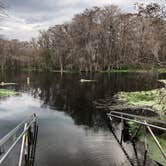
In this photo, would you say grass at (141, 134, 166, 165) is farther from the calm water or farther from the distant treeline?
the distant treeline

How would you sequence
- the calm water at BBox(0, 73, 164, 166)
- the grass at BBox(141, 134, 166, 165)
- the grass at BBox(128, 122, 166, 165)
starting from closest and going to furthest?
the grass at BBox(141, 134, 166, 165) < the grass at BBox(128, 122, 166, 165) < the calm water at BBox(0, 73, 164, 166)

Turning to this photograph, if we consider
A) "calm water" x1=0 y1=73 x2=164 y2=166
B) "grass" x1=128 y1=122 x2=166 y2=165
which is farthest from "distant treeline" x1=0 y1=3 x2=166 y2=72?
"grass" x1=128 y1=122 x2=166 y2=165

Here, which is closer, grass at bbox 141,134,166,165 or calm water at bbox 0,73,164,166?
grass at bbox 141,134,166,165

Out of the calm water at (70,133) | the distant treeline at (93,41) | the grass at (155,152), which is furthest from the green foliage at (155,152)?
the distant treeline at (93,41)

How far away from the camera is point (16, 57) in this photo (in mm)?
85750

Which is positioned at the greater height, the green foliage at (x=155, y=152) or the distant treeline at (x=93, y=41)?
the distant treeline at (x=93, y=41)

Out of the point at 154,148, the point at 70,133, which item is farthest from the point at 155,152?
the point at 70,133

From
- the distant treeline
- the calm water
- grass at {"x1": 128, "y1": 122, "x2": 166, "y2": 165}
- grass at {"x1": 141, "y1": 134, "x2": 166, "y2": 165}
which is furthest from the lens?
the distant treeline

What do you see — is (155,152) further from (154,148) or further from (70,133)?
(70,133)

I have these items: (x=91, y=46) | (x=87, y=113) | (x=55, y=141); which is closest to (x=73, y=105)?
(x=87, y=113)

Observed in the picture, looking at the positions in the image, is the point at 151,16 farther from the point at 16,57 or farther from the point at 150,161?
the point at 16,57

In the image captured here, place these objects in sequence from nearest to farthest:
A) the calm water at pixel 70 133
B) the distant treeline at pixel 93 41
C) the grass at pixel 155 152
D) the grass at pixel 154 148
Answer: the grass at pixel 155 152
the grass at pixel 154 148
the calm water at pixel 70 133
the distant treeline at pixel 93 41

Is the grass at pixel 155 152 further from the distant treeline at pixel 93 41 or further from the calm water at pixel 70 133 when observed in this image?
the distant treeline at pixel 93 41

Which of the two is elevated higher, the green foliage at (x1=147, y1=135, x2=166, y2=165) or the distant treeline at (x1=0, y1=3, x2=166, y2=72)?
the distant treeline at (x1=0, y1=3, x2=166, y2=72)
